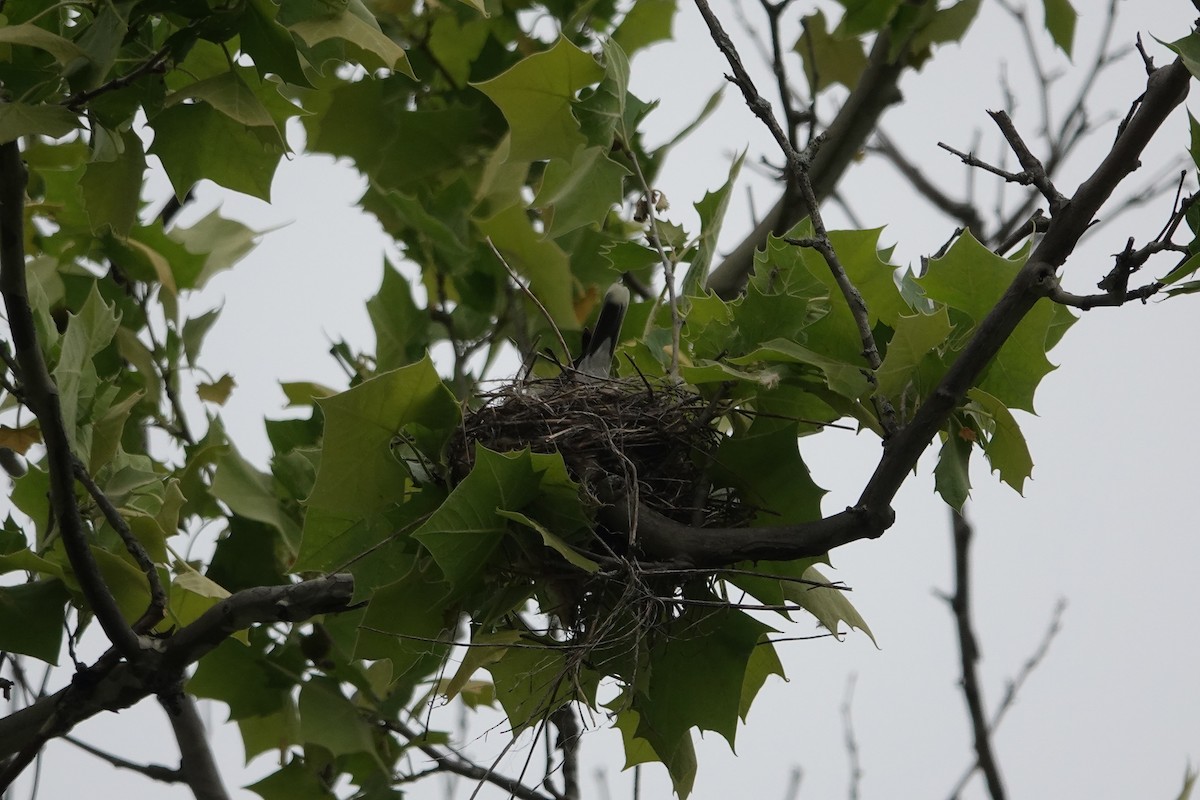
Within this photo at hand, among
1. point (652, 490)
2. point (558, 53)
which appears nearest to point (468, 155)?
point (558, 53)

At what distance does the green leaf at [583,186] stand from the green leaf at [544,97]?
0.27 ft

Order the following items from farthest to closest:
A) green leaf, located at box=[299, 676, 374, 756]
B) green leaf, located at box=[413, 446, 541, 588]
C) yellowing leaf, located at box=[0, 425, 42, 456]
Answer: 1. green leaf, located at box=[299, 676, 374, 756]
2. yellowing leaf, located at box=[0, 425, 42, 456]
3. green leaf, located at box=[413, 446, 541, 588]

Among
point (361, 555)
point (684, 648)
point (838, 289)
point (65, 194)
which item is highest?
point (65, 194)

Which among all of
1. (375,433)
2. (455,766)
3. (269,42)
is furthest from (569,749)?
(269,42)

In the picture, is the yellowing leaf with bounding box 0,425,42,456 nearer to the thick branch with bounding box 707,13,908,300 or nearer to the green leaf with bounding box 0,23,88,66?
the green leaf with bounding box 0,23,88,66

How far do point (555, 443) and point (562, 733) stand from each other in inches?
34.4

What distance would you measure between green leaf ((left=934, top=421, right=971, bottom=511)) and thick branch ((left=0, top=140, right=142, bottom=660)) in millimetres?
1354

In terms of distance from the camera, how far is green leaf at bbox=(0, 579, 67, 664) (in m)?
2.18

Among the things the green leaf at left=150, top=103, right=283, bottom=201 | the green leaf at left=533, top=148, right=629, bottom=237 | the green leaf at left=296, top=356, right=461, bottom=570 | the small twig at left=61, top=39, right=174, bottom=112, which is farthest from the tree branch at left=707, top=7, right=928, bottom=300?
the small twig at left=61, top=39, right=174, bottom=112

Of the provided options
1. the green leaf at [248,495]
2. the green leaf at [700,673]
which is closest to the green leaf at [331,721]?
the green leaf at [248,495]

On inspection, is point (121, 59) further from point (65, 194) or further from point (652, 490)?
point (65, 194)

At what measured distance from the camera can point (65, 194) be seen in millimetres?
3162

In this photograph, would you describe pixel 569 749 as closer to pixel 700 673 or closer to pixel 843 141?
pixel 700 673

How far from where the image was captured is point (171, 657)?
213cm
